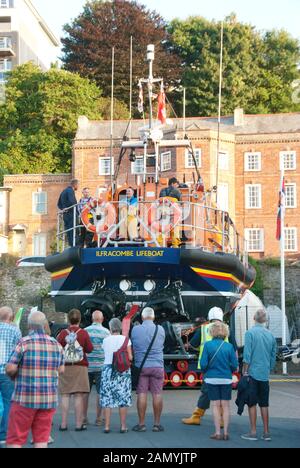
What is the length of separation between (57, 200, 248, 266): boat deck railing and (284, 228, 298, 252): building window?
4544cm

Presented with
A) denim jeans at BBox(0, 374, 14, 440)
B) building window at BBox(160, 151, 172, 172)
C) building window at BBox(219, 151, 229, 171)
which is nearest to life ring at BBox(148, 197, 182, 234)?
denim jeans at BBox(0, 374, 14, 440)

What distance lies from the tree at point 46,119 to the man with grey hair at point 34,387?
6067 cm

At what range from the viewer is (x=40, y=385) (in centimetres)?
1003

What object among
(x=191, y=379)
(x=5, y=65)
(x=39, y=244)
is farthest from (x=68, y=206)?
(x=5, y=65)

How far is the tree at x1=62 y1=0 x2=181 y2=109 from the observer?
77188 millimetres

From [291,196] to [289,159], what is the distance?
8.37 ft

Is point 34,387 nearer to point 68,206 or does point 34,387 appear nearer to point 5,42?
point 68,206

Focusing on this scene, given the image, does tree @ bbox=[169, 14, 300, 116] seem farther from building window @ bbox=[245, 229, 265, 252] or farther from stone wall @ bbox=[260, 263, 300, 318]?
stone wall @ bbox=[260, 263, 300, 318]

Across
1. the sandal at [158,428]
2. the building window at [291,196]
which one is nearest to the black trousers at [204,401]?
the sandal at [158,428]

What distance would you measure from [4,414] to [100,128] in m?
57.8

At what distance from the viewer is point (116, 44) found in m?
77.9

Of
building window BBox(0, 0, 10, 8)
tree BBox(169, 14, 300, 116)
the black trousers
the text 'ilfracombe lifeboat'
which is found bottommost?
the black trousers
